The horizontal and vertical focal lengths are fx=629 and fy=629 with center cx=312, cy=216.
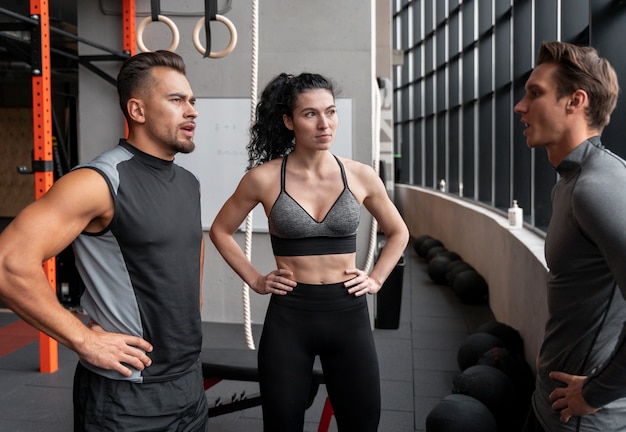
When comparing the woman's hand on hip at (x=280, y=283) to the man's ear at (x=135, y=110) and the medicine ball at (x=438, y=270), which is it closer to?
the man's ear at (x=135, y=110)

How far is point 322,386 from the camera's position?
349 centimetres

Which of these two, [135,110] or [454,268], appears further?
[454,268]

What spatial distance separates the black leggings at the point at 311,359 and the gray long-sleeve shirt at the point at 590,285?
689 mm

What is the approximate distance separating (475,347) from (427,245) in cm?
490

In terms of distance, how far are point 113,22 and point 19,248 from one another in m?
3.74

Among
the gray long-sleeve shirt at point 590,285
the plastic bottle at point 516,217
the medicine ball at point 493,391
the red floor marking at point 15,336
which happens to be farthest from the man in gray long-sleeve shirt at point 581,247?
the red floor marking at point 15,336

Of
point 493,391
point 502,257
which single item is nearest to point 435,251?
point 502,257

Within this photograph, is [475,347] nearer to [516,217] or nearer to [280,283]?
[516,217]

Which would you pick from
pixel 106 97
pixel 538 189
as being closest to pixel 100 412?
pixel 106 97

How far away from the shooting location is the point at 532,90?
135cm

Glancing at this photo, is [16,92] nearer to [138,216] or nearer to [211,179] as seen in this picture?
[211,179]

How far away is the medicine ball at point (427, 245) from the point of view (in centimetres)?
824

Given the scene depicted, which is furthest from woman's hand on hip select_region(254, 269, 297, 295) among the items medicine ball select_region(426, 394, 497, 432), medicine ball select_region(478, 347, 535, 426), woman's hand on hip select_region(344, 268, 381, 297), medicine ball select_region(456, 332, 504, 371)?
medicine ball select_region(456, 332, 504, 371)

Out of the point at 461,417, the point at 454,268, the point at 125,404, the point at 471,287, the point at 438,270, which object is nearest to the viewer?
the point at 125,404
